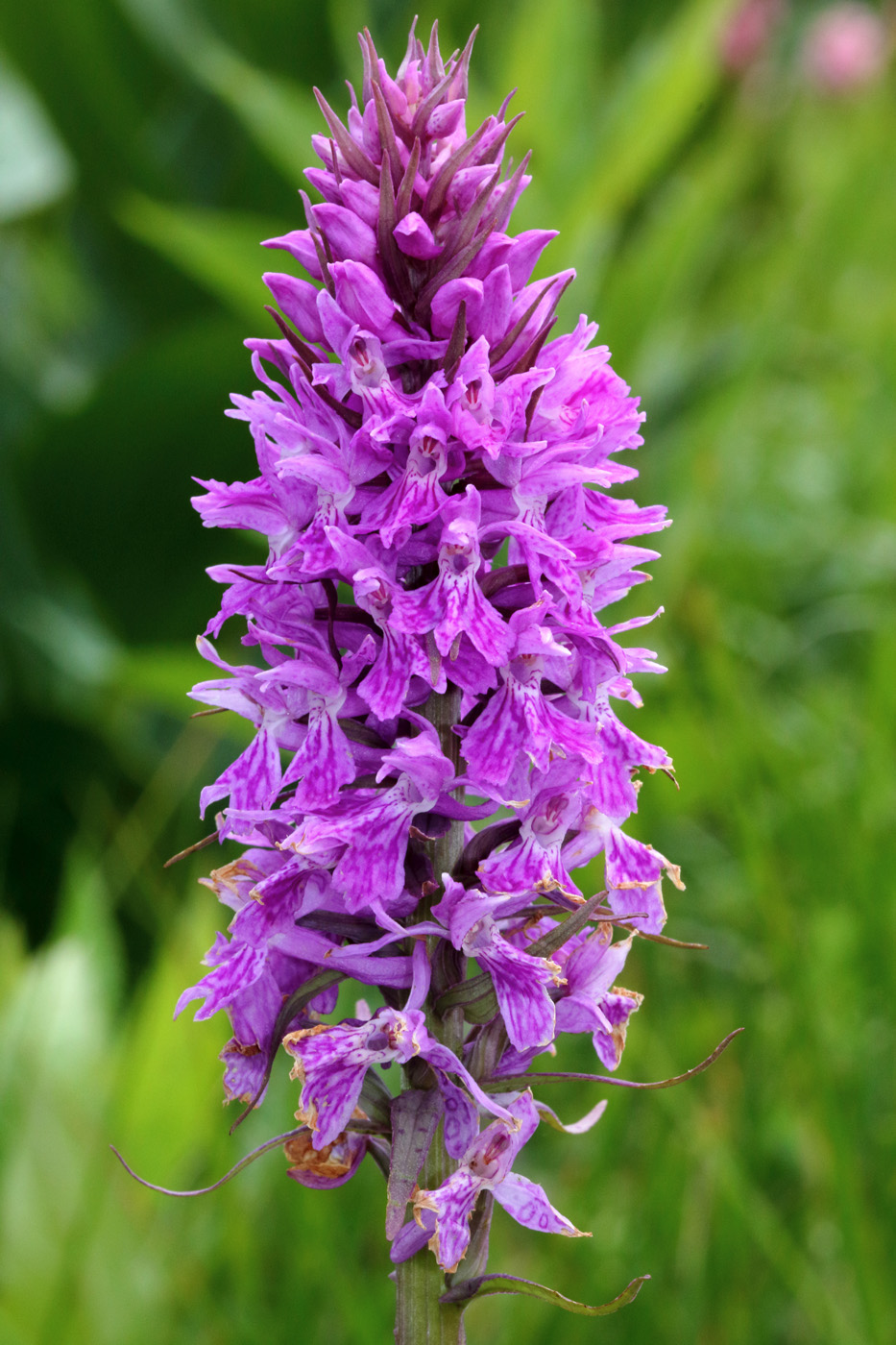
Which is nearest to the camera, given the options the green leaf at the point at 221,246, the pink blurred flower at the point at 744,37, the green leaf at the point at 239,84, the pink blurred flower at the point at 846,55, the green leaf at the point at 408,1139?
the green leaf at the point at 408,1139

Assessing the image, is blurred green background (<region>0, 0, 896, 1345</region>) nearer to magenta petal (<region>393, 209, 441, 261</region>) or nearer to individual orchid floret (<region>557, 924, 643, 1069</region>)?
individual orchid floret (<region>557, 924, 643, 1069</region>)

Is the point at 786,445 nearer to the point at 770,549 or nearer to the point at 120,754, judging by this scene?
the point at 770,549

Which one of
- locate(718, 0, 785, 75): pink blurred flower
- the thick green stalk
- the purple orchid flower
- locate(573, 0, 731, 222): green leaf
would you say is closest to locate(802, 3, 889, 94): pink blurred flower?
locate(718, 0, 785, 75): pink blurred flower

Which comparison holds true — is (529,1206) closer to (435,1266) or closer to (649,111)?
(435,1266)

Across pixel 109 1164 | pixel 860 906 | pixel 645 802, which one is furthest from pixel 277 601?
pixel 860 906

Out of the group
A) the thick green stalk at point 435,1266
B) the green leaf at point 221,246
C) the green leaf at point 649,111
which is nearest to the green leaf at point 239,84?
the green leaf at point 221,246

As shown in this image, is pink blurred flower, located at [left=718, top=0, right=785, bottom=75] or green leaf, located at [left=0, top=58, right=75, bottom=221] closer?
green leaf, located at [left=0, top=58, right=75, bottom=221]

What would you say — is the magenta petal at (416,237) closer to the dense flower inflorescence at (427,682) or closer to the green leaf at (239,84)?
the dense flower inflorescence at (427,682)
